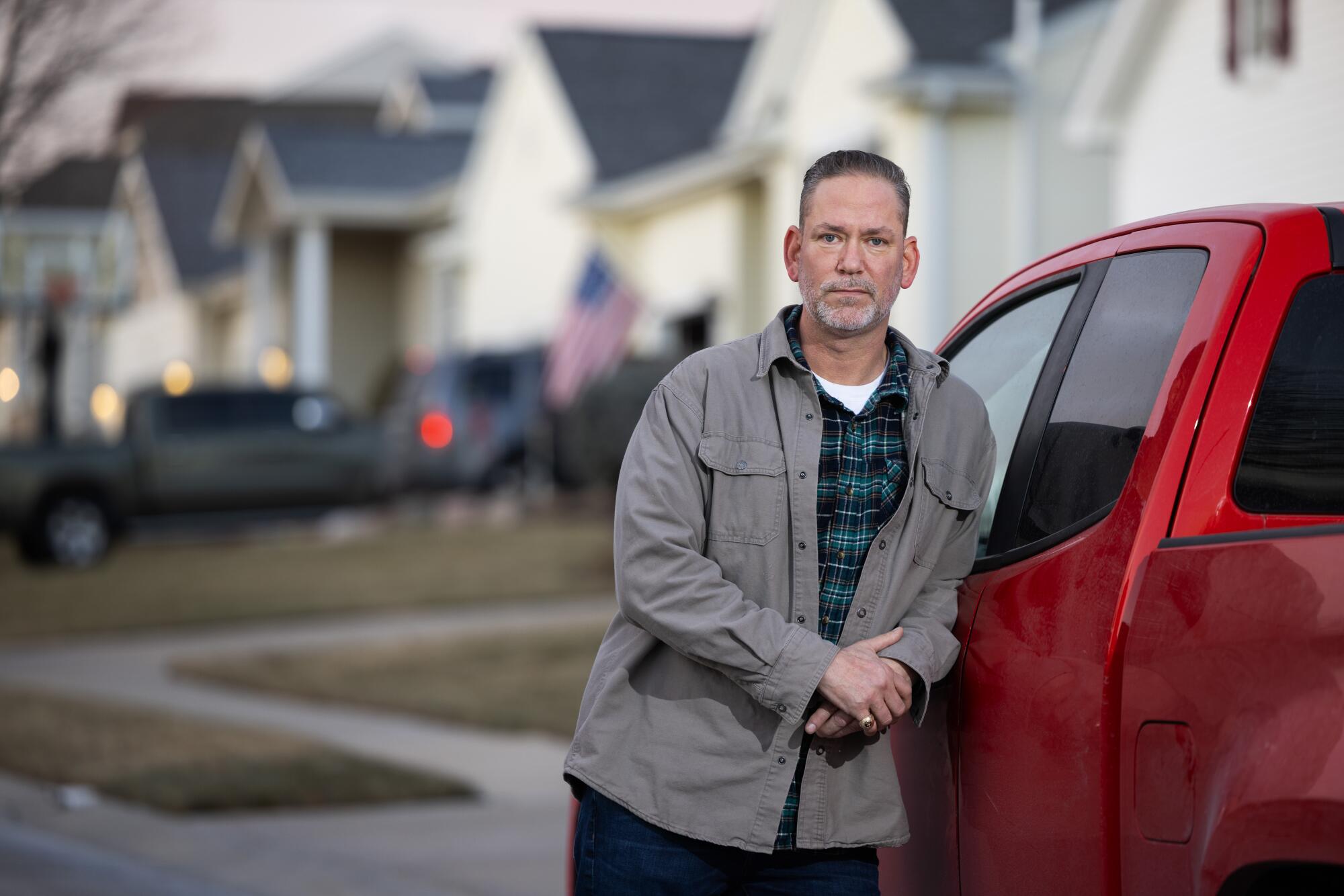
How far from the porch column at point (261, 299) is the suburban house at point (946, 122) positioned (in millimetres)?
14656

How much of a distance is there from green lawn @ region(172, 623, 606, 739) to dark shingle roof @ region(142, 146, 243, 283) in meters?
29.5

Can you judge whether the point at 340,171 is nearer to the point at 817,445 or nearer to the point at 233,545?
the point at 233,545

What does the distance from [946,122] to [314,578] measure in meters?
7.86

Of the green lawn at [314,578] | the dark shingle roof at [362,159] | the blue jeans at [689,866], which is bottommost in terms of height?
the green lawn at [314,578]

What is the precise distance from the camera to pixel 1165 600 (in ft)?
9.00

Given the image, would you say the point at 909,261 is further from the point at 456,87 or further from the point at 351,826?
the point at 456,87

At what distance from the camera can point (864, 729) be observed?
3055 mm

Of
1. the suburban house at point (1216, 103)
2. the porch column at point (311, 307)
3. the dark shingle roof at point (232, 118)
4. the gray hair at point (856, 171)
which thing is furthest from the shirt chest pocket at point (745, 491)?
the dark shingle roof at point (232, 118)

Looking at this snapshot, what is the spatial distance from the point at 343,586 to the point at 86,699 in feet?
19.3

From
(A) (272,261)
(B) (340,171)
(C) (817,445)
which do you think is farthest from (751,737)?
(A) (272,261)

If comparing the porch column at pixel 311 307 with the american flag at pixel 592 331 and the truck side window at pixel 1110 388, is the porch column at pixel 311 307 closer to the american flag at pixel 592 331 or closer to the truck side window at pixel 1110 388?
the american flag at pixel 592 331

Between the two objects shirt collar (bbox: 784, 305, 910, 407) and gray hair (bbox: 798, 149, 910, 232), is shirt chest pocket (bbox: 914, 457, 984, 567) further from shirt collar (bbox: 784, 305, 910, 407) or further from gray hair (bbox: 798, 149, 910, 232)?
gray hair (bbox: 798, 149, 910, 232)

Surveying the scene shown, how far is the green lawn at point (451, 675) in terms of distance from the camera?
445 inches

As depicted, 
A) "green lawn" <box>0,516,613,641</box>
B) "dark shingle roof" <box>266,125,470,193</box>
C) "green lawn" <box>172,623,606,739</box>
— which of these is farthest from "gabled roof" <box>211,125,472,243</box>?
"green lawn" <box>172,623,606,739</box>
